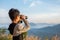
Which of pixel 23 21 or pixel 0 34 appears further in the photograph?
pixel 0 34

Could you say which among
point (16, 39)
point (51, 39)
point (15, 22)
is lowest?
point (51, 39)

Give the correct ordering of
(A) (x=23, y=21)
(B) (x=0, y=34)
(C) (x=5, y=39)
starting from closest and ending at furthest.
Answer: (A) (x=23, y=21)
(C) (x=5, y=39)
(B) (x=0, y=34)

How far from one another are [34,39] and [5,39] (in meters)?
1.08

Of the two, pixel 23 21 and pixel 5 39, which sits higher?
pixel 23 21

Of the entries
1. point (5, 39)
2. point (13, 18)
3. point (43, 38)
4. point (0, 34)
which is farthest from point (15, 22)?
point (43, 38)

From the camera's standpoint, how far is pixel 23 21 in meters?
3.52

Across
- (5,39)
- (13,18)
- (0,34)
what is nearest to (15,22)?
(13,18)

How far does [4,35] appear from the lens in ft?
29.5

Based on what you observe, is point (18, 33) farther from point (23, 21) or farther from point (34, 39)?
point (34, 39)

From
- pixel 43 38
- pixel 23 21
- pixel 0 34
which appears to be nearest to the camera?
pixel 23 21

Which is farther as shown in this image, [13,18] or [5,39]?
[5,39]

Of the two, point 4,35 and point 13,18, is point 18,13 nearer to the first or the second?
point 13,18

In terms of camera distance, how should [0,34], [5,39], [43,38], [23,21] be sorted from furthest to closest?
[43,38] → [0,34] → [5,39] → [23,21]

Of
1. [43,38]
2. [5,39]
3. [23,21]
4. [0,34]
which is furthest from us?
[43,38]
